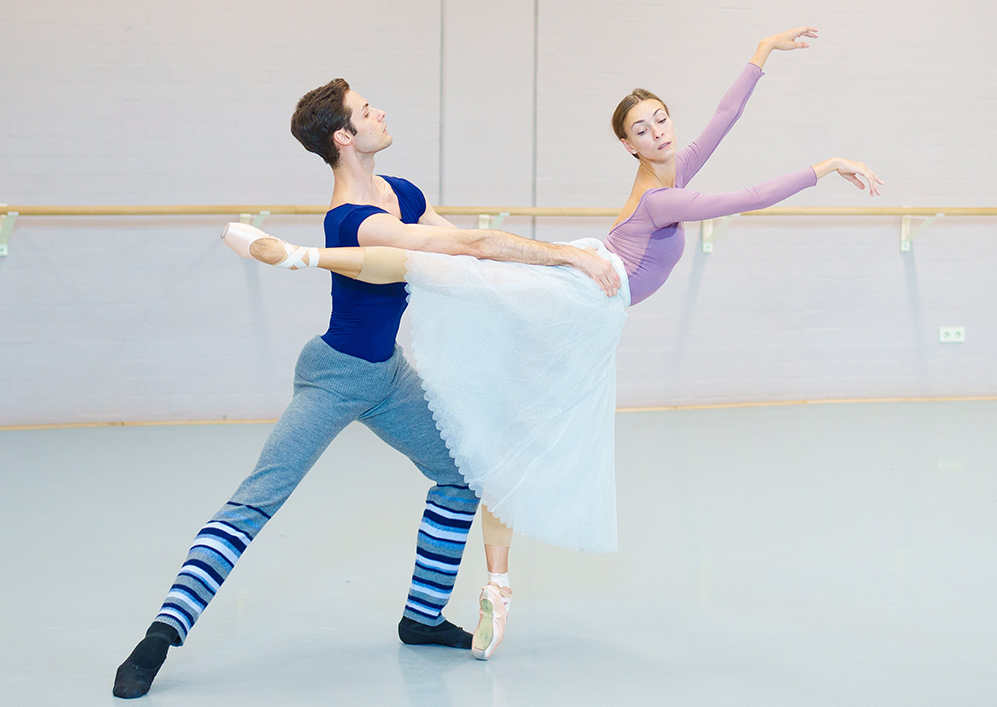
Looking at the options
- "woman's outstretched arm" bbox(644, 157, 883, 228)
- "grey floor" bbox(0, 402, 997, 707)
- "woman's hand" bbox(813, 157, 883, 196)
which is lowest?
"grey floor" bbox(0, 402, 997, 707)

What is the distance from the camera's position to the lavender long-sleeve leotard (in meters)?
2.18

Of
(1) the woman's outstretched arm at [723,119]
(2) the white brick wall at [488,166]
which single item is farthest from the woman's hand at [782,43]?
(2) the white brick wall at [488,166]

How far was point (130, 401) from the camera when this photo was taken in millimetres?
5207

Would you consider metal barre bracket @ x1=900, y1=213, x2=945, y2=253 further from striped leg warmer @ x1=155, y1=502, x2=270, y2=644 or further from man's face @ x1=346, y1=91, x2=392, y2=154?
striped leg warmer @ x1=155, y1=502, x2=270, y2=644

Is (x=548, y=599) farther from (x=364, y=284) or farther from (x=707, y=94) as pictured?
(x=707, y=94)

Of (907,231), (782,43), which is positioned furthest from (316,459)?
(907,231)

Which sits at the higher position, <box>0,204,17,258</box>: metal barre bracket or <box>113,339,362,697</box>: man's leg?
<box>0,204,17,258</box>: metal barre bracket

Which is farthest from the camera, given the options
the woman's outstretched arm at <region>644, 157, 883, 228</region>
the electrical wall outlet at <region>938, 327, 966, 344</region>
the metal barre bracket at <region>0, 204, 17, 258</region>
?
the electrical wall outlet at <region>938, 327, 966, 344</region>

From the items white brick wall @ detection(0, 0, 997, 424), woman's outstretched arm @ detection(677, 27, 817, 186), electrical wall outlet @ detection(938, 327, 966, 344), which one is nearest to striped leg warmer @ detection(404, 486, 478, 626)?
woman's outstretched arm @ detection(677, 27, 817, 186)

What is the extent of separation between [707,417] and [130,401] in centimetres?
315

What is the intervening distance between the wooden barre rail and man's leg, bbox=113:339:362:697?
120 inches

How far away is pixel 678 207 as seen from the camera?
225 cm

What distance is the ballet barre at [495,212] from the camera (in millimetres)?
4961

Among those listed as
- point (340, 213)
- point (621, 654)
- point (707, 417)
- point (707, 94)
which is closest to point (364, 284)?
point (340, 213)
